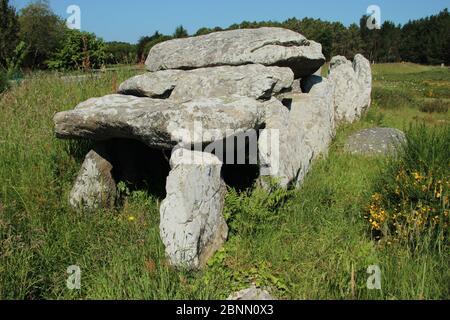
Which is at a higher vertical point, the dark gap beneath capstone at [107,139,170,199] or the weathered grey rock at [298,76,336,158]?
the weathered grey rock at [298,76,336,158]

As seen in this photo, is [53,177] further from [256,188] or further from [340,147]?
[340,147]

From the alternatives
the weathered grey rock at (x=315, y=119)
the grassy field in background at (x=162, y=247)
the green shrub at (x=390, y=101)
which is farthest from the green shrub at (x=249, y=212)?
the green shrub at (x=390, y=101)

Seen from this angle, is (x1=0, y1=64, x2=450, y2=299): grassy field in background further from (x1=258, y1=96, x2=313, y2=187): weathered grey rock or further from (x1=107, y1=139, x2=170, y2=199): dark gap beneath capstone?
(x1=107, y1=139, x2=170, y2=199): dark gap beneath capstone

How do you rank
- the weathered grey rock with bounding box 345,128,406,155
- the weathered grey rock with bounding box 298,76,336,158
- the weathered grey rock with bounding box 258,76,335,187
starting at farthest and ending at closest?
the weathered grey rock with bounding box 345,128,406,155 < the weathered grey rock with bounding box 298,76,336,158 < the weathered grey rock with bounding box 258,76,335,187

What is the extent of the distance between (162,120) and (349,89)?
29.8 feet

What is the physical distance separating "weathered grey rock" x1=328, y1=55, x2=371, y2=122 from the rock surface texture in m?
3.51

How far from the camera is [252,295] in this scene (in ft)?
13.6

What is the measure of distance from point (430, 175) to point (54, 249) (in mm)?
4270

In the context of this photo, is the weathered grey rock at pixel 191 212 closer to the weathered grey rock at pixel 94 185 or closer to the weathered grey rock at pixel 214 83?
the weathered grey rock at pixel 94 185

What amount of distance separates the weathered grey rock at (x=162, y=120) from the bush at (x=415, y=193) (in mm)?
1857

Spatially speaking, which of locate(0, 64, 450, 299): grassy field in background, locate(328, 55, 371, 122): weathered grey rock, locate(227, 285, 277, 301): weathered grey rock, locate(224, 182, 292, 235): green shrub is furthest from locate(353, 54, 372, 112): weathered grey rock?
locate(227, 285, 277, 301): weathered grey rock

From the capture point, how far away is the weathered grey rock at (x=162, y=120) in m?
5.09

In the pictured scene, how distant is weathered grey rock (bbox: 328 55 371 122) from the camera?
12641 mm
